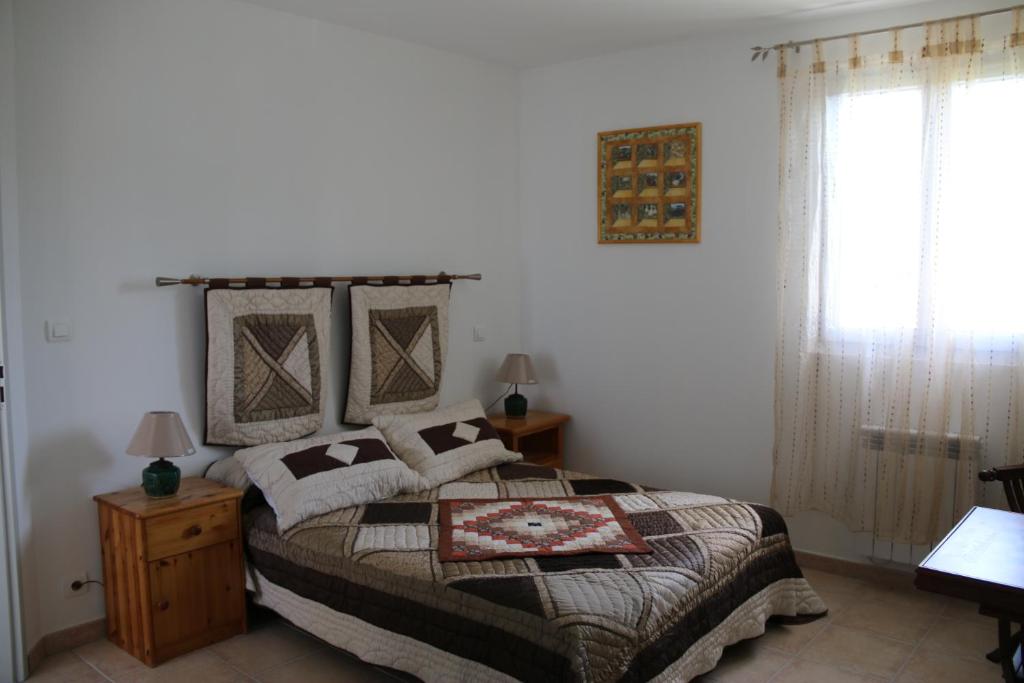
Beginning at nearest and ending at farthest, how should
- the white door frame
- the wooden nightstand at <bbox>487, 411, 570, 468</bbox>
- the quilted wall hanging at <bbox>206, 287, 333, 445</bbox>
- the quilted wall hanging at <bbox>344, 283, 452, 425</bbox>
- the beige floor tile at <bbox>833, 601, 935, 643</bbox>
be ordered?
the white door frame, the beige floor tile at <bbox>833, 601, 935, 643</bbox>, the quilted wall hanging at <bbox>206, 287, 333, 445</bbox>, the quilted wall hanging at <bbox>344, 283, 452, 425</bbox>, the wooden nightstand at <bbox>487, 411, 570, 468</bbox>

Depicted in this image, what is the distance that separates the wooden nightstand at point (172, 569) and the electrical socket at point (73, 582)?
7 cm

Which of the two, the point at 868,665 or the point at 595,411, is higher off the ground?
the point at 595,411

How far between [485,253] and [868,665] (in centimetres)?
289

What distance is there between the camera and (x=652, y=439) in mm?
4570

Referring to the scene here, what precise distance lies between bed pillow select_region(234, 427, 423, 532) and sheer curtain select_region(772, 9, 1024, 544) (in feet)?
6.34

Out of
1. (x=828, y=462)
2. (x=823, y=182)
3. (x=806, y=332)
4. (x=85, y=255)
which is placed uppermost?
(x=823, y=182)

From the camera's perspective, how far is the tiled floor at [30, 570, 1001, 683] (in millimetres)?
2963

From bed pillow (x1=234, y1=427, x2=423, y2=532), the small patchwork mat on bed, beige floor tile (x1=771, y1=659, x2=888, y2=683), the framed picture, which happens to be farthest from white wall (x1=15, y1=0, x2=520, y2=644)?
beige floor tile (x1=771, y1=659, x2=888, y2=683)

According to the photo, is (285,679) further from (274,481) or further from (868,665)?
(868,665)

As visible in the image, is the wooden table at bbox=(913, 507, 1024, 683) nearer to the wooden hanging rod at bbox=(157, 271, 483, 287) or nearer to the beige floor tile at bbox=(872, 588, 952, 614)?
the beige floor tile at bbox=(872, 588, 952, 614)

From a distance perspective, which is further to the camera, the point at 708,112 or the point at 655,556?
the point at 708,112

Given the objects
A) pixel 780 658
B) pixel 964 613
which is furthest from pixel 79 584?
pixel 964 613

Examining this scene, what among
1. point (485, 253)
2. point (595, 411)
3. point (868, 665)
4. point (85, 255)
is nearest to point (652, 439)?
point (595, 411)

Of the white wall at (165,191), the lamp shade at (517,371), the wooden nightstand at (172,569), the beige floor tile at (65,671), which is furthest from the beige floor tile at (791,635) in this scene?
the beige floor tile at (65,671)
